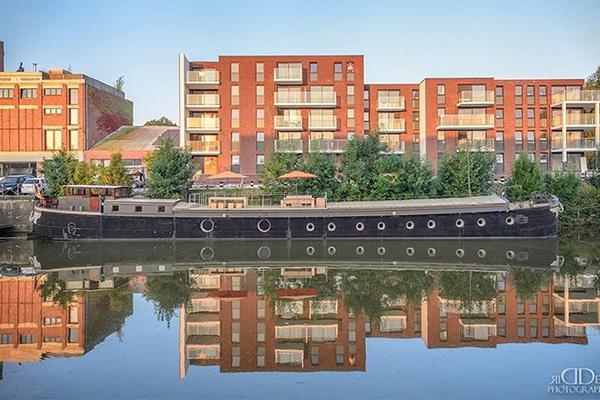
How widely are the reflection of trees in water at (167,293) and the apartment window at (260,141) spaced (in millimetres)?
34530

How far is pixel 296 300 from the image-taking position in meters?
18.4

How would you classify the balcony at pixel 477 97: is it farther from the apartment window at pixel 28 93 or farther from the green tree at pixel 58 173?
the apartment window at pixel 28 93

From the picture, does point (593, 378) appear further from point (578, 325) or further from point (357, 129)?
point (357, 129)

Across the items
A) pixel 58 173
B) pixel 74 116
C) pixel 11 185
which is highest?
pixel 74 116

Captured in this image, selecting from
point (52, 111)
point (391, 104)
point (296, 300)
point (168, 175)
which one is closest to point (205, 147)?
point (168, 175)

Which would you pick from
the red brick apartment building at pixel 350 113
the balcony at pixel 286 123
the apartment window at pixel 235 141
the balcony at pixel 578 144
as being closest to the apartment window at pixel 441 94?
the red brick apartment building at pixel 350 113

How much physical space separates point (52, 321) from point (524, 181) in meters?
36.8

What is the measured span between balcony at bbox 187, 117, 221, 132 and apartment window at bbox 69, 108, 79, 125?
14.7 metres

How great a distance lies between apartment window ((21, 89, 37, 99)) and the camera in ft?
204

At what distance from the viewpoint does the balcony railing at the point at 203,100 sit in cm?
5691

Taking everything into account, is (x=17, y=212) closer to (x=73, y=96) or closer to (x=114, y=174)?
(x=114, y=174)

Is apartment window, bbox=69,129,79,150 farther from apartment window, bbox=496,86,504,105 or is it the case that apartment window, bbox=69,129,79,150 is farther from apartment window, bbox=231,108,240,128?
apartment window, bbox=496,86,504,105

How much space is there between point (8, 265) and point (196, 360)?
17.8 metres

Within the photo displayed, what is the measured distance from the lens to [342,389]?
11.0m
